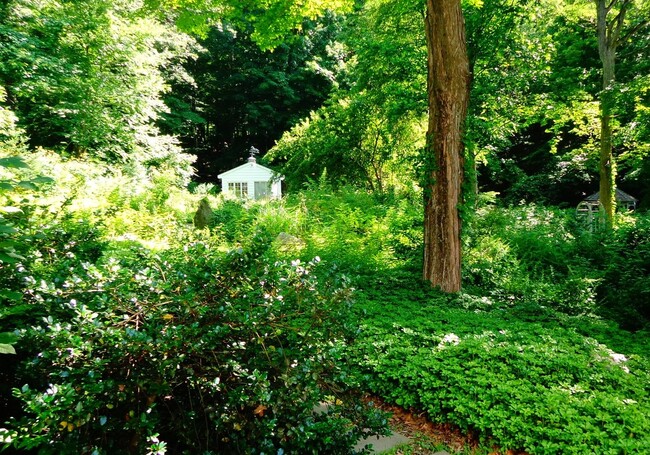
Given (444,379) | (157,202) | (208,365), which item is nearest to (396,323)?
(444,379)

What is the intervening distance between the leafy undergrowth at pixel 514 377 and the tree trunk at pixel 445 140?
3.96ft

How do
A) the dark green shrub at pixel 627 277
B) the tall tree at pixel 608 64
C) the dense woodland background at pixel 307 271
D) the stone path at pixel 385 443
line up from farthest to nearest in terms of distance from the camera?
the tall tree at pixel 608 64 → the dark green shrub at pixel 627 277 → the stone path at pixel 385 443 → the dense woodland background at pixel 307 271

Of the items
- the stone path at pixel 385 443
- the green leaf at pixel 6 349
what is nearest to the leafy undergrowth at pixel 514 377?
the stone path at pixel 385 443

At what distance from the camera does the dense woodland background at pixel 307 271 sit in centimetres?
189

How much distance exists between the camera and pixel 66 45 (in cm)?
1284

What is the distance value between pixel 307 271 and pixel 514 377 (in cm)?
220

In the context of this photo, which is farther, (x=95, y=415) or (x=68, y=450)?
(x=95, y=415)

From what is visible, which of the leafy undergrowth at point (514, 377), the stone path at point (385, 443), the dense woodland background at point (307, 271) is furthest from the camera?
the stone path at point (385, 443)

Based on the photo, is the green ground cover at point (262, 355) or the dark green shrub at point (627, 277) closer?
the green ground cover at point (262, 355)

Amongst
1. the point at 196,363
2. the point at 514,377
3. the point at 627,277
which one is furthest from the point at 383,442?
the point at 627,277

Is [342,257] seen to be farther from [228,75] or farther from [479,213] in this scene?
[228,75]

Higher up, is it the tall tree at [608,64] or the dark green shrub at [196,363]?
the tall tree at [608,64]

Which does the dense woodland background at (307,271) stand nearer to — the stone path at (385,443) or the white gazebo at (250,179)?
the stone path at (385,443)

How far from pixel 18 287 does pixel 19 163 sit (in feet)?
3.13
